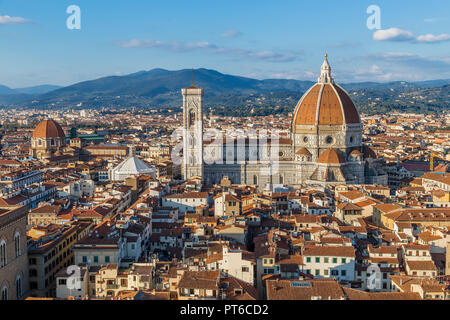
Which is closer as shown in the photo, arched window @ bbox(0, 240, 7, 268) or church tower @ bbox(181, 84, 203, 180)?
arched window @ bbox(0, 240, 7, 268)

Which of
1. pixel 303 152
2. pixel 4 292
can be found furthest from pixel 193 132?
pixel 4 292

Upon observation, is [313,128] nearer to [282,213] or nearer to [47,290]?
[282,213]

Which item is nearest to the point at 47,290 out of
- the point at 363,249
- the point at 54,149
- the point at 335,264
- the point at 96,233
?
the point at 96,233

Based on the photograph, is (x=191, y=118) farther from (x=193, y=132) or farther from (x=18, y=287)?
(x=18, y=287)

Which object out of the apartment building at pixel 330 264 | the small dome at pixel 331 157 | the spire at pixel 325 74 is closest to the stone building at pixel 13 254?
the apartment building at pixel 330 264

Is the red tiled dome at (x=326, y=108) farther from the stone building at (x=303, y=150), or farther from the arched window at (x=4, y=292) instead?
the arched window at (x=4, y=292)

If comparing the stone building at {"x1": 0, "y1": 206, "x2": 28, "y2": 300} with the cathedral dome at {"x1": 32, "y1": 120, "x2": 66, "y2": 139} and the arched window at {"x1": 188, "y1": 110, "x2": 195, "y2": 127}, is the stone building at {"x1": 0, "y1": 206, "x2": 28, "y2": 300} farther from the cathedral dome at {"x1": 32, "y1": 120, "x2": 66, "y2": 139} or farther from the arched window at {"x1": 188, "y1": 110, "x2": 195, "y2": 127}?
the cathedral dome at {"x1": 32, "y1": 120, "x2": 66, "y2": 139}

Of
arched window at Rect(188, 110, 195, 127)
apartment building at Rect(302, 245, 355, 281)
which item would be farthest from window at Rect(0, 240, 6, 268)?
arched window at Rect(188, 110, 195, 127)
